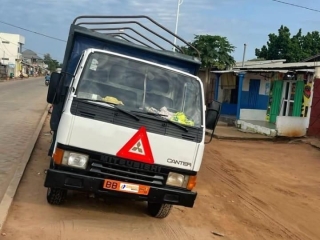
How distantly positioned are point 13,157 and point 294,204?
540 centimetres

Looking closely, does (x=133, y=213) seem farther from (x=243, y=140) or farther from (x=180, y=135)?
(x=243, y=140)

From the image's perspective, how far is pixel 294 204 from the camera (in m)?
7.42

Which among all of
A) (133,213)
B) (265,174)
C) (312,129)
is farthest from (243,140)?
(133,213)

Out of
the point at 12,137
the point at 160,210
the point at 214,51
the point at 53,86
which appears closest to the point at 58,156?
the point at 53,86

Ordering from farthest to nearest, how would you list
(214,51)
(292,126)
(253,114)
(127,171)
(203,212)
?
(214,51) → (253,114) → (292,126) → (203,212) → (127,171)

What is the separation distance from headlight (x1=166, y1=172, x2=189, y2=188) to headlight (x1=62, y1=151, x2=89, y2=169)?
102 centimetres

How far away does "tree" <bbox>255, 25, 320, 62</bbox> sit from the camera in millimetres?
40750

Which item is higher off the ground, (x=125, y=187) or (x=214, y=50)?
(x=214, y=50)

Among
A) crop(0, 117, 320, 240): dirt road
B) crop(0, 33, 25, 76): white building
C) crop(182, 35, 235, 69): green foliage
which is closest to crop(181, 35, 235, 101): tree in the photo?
crop(182, 35, 235, 69): green foliage

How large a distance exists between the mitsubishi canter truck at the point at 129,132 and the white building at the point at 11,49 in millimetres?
73764

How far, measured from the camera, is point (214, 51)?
24953 millimetres

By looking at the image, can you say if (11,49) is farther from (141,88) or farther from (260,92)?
(141,88)

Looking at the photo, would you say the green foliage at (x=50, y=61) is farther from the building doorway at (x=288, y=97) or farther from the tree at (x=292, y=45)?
the building doorway at (x=288, y=97)

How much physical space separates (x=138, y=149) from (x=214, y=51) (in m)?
20.9
